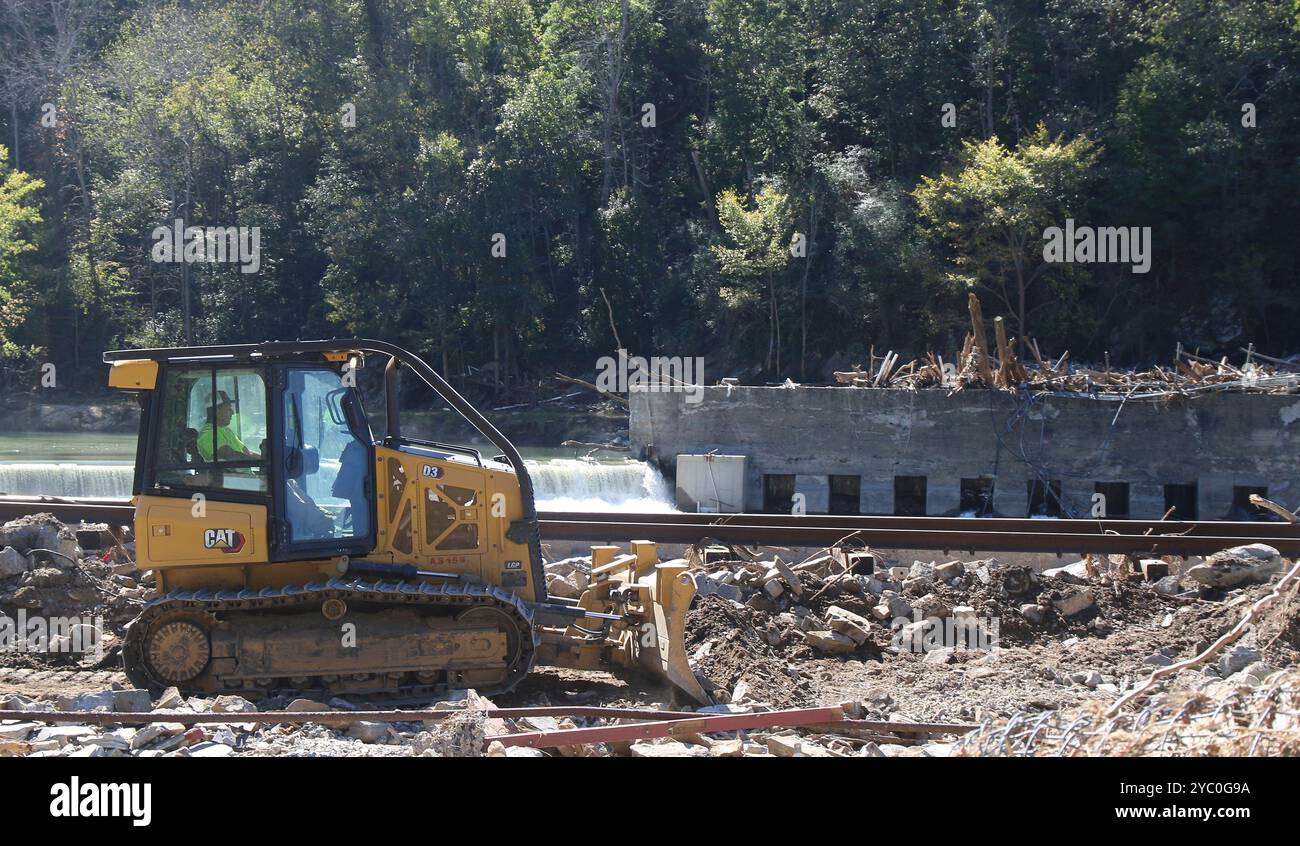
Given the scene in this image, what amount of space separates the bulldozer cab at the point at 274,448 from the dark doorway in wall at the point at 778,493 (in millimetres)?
15108

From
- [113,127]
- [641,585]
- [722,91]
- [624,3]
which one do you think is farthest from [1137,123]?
[113,127]

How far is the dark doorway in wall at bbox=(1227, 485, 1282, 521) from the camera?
20375 millimetres

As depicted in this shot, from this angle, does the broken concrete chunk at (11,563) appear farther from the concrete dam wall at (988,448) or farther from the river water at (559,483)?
the concrete dam wall at (988,448)

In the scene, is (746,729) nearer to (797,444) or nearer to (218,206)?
(797,444)

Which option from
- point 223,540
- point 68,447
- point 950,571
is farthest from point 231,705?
point 68,447

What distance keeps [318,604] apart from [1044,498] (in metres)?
16.8

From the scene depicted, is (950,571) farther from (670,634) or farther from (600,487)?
(600,487)

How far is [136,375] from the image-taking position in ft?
24.7

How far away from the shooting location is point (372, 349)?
302 inches

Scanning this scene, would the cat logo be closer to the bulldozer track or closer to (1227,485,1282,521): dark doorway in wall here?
the bulldozer track

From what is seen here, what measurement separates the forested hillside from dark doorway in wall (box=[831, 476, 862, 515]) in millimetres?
12753

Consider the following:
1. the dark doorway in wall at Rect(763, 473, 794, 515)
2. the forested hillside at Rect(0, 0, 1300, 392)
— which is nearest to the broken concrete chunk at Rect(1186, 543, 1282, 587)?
the dark doorway in wall at Rect(763, 473, 794, 515)

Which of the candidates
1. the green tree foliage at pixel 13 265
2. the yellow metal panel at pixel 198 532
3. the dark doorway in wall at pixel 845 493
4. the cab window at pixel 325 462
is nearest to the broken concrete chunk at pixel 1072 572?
the cab window at pixel 325 462

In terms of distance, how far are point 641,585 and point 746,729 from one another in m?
1.87
